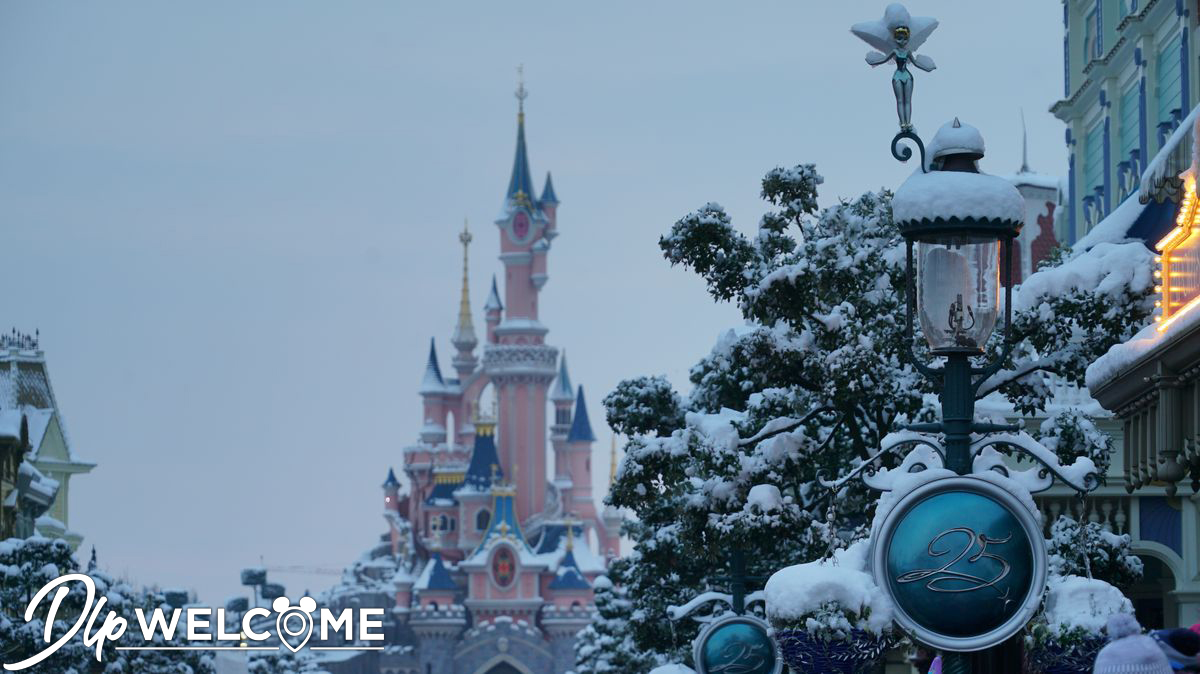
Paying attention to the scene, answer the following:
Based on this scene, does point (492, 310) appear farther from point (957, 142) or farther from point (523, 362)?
point (957, 142)

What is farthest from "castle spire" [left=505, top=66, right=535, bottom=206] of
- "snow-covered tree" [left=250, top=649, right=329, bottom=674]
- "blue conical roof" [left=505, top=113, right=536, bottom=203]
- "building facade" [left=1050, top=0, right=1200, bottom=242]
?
"building facade" [left=1050, top=0, right=1200, bottom=242]

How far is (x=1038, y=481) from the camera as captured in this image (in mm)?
11258

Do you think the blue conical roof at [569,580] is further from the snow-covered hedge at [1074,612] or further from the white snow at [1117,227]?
the snow-covered hedge at [1074,612]

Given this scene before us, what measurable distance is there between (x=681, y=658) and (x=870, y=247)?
1272cm

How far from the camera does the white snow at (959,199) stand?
11.5m

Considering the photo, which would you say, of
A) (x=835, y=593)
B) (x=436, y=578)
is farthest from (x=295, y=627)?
(x=835, y=593)

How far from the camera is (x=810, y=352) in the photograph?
2108cm

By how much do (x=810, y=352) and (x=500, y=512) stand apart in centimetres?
12956

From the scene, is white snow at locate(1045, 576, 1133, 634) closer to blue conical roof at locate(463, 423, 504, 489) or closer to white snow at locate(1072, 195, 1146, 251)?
white snow at locate(1072, 195, 1146, 251)

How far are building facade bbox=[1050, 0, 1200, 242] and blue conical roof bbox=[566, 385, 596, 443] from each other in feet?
403

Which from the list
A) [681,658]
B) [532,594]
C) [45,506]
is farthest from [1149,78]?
[532,594]

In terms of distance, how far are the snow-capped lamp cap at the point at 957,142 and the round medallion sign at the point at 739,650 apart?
8.32 meters

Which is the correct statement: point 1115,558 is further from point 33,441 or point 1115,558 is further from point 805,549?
point 33,441

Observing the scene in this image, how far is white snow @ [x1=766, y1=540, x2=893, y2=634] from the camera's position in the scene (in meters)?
11.0
